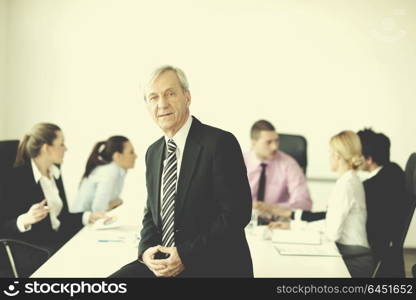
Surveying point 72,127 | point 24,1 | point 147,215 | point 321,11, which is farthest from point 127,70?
point 147,215

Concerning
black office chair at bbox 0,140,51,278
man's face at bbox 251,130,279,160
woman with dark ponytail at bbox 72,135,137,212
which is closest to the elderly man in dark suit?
black office chair at bbox 0,140,51,278

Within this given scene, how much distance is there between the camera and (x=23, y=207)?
8.71 feet

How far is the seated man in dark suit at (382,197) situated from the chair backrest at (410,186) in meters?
0.04

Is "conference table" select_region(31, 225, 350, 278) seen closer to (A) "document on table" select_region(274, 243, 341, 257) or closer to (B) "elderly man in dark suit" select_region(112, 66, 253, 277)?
(A) "document on table" select_region(274, 243, 341, 257)

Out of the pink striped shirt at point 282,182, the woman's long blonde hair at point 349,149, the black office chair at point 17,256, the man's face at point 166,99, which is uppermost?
the man's face at point 166,99

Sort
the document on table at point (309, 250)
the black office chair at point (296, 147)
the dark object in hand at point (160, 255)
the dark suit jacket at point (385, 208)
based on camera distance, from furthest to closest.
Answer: the black office chair at point (296, 147)
the dark suit jacket at point (385, 208)
the document on table at point (309, 250)
the dark object in hand at point (160, 255)

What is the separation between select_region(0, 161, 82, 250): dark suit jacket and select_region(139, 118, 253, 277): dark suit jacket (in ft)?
4.07

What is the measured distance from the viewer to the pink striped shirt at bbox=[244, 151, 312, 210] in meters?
3.50

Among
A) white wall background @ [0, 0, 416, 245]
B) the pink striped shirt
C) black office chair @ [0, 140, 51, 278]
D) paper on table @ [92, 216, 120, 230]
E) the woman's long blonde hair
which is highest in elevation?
white wall background @ [0, 0, 416, 245]

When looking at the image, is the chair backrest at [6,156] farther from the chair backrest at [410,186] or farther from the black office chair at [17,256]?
the chair backrest at [410,186]

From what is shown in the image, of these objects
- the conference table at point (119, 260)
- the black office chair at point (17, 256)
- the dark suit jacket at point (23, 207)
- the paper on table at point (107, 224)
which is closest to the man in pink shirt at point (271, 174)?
the conference table at point (119, 260)

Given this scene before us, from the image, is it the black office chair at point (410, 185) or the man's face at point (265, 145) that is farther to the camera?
the man's face at point (265, 145)

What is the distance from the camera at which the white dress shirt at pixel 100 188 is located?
299 centimetres

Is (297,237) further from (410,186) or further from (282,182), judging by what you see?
(282,182)
